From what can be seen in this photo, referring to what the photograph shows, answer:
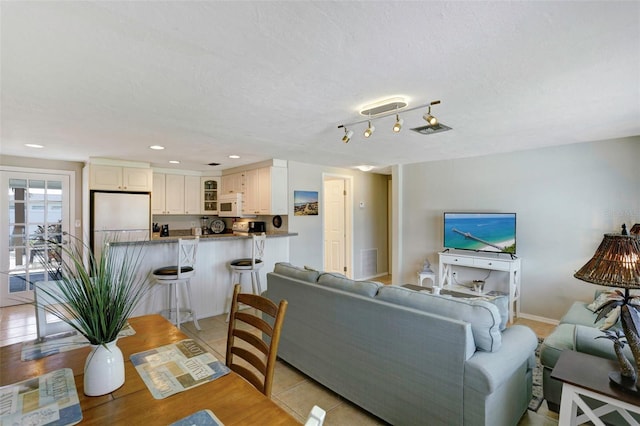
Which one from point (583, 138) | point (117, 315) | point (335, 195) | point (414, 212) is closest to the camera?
point (117, 315)

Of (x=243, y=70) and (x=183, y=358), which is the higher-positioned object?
(x=243, y=70)

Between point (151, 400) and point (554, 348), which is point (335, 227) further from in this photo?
point (151, 400)

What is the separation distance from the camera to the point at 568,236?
3.85 meters

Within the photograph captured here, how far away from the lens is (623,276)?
1378 millimetres

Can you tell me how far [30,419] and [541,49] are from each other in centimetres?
267

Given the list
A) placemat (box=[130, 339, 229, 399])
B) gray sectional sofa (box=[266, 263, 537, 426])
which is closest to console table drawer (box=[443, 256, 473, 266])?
gray sectional sofa (box=[266, 263, 537, 426])

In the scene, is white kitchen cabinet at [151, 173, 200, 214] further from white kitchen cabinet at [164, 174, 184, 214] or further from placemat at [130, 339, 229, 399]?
placemat at [130, 339, 229, 399]

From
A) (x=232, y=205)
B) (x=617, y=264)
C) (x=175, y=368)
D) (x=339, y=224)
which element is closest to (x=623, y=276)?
(x=617, y=264)

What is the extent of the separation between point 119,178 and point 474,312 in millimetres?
5288

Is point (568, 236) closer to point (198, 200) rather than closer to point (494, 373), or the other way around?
point (494, 373)

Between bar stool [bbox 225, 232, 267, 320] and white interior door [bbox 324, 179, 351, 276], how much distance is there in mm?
2175

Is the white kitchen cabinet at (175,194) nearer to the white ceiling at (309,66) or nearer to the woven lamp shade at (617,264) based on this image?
the white ceiling at (309,66)

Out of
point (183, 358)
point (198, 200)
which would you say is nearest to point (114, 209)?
point (198, 200)

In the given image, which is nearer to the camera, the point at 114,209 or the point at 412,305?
the point at 412,305
